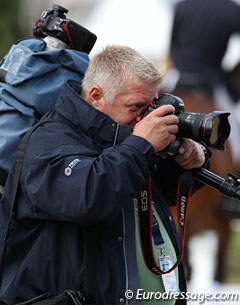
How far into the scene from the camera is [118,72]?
9.64ft

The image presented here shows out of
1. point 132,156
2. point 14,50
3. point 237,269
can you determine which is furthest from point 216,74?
point 132,156

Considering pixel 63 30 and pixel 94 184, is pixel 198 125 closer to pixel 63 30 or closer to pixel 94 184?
pixel 94 184

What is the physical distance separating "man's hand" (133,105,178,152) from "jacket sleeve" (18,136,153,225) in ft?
0.09

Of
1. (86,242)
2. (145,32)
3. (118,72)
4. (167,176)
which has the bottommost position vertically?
(145,32)

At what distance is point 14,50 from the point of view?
3.27 meters

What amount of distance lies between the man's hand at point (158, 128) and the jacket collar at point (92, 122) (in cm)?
8

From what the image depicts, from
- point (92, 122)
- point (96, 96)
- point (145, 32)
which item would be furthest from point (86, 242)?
point (145, 32)

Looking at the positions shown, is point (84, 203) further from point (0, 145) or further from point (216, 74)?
point (216, 74)

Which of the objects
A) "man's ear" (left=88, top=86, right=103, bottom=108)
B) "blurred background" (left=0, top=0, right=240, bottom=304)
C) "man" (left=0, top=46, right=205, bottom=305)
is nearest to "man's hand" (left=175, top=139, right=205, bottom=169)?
"man" (left=0, top=46, right=205, bottom=305)

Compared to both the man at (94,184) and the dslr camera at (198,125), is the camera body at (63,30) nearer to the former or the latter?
the man at (94,184)

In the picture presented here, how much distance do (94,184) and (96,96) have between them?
0.38 metres

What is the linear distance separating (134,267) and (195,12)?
4684mm

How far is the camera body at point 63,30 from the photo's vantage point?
11.1ft

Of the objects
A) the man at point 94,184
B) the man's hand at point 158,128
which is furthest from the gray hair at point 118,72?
the man's hand at point 158,128
